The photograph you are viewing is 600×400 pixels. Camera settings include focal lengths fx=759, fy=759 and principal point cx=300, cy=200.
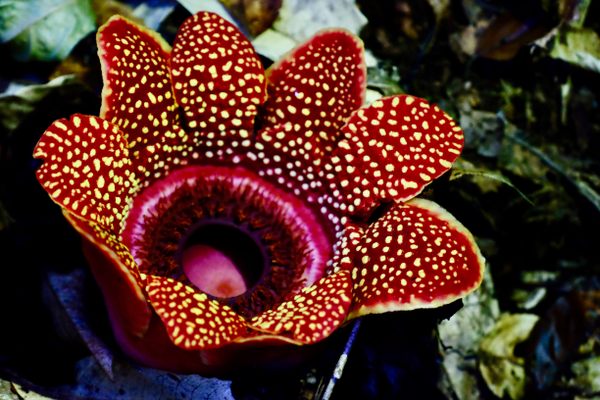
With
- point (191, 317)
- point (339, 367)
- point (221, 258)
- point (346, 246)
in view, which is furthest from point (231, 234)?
point (191, 317)

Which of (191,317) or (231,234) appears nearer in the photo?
(191,317)

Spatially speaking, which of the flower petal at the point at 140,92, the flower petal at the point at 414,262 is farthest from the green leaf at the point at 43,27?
the flower petal at the point at 414,262

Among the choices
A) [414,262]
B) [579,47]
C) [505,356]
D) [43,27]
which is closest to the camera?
[414,262]

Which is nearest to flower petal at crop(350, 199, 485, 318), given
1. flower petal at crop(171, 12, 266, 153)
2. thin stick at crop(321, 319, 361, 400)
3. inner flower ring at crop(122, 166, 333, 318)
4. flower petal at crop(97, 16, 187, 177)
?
thin stick at crop(321, 319, 361, 400)

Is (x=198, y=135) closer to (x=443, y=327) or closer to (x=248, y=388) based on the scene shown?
(x=248, y=388)

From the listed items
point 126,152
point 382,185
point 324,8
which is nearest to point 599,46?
point 324,8

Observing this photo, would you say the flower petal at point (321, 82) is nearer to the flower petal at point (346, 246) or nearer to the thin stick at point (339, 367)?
the flower petal at point (346, 246)

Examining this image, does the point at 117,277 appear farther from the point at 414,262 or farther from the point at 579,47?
the point at 579,47
